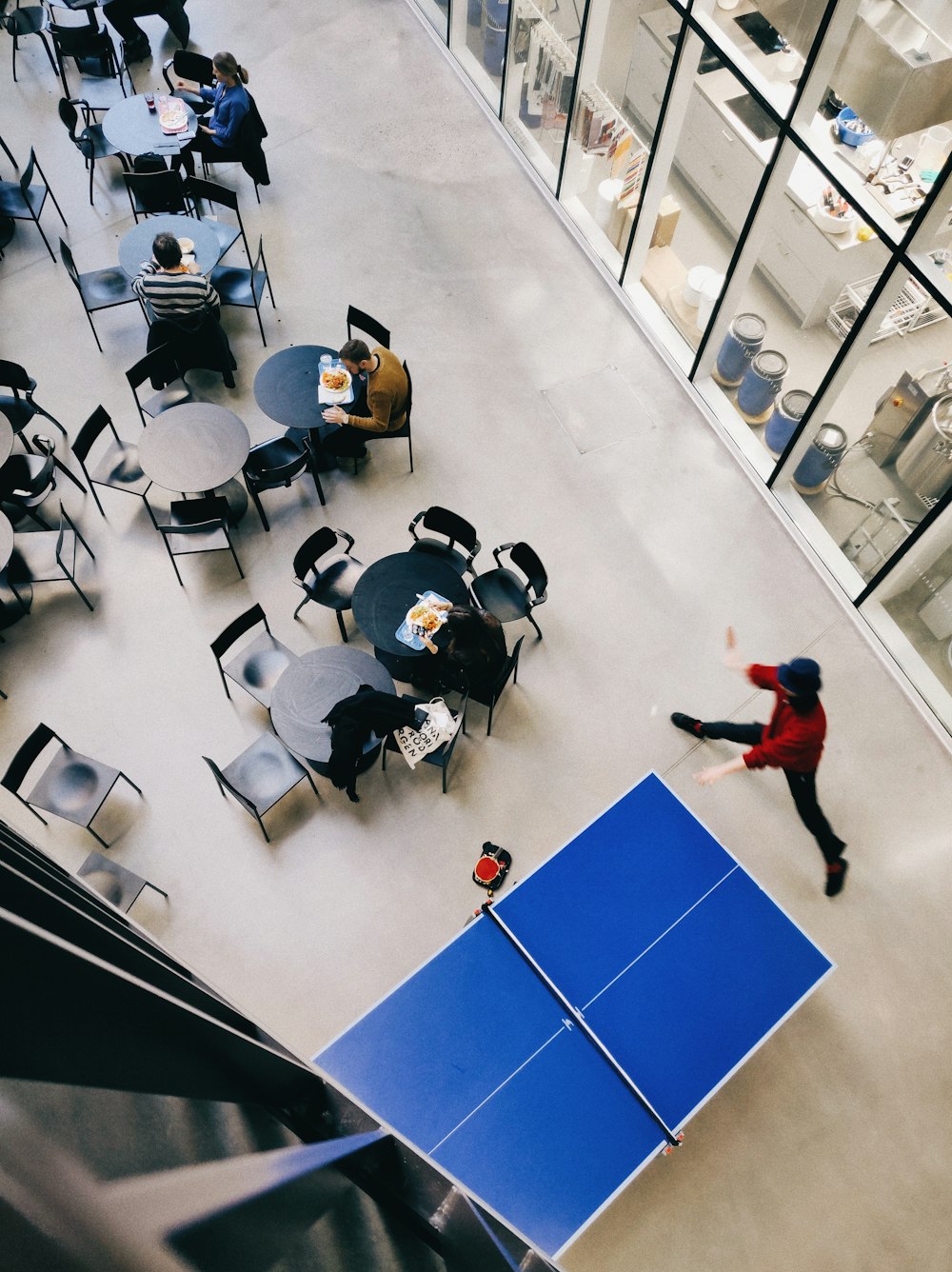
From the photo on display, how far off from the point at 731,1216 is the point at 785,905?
1.83m

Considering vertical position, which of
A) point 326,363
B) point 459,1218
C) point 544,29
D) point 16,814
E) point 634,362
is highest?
point 459,1218

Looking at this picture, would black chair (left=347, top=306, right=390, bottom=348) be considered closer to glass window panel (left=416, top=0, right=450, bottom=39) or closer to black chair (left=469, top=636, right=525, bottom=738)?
black chair (left=469, top=636, right=525, bottom=738)

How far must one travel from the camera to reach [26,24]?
981 cm

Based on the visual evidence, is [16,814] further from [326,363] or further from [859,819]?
[859,819]

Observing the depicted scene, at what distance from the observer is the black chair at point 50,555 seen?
22.5 feet

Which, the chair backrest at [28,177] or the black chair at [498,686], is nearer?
the black chair at [498,686]

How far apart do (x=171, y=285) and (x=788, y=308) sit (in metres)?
4.75

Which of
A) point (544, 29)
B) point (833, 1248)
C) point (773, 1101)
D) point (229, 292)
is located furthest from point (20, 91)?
point (833, 1248)

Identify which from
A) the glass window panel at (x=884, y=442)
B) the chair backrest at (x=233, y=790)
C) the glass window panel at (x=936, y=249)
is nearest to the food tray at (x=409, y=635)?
the chair backrest at (x=233, y=790)

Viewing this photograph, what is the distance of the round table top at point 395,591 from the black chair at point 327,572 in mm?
283

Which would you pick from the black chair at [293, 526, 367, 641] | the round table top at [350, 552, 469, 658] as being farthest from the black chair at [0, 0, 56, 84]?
the round table top at [350, 552, 469, 658]

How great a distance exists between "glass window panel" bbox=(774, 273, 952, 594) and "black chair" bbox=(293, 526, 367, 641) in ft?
Result: 11.7

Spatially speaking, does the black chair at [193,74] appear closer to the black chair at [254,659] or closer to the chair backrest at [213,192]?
the chair backrest at [213,192]

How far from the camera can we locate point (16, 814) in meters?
6.32
